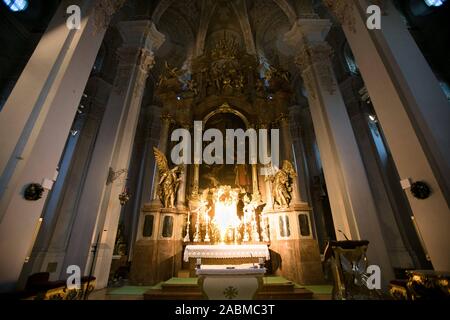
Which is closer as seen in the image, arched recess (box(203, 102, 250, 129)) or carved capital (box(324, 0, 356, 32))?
carved capital (box(324, 0, 356, 32))

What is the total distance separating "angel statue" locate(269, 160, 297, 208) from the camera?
24.3ft

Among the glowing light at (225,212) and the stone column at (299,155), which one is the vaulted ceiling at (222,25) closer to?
the stone column at (299,155)

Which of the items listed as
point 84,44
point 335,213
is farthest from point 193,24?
point 335,213

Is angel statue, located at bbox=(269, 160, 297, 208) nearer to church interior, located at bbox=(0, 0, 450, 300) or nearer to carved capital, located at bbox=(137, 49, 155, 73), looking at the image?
church interior, located at bbox=(0, 0, 450, 300)

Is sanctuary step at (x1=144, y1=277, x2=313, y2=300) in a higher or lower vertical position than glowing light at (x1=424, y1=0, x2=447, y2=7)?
lower

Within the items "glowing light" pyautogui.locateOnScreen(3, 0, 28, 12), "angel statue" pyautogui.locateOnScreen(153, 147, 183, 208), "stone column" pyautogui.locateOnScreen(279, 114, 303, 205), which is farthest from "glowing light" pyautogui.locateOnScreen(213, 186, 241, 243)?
"glowing light" pyautogui.locateOnScreen(3, 0, 28, 12)

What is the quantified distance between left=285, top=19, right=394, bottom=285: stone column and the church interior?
52 mm

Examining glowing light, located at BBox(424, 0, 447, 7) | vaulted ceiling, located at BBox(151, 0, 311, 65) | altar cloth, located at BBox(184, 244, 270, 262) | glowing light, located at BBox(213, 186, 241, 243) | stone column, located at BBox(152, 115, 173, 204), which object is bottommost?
altar cloth, located at BBox(184, 244, 270, 262)

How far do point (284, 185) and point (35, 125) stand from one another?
6925 mm

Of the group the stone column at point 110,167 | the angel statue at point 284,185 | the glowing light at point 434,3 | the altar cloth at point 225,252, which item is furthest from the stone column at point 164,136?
the glowing light at point 434,3

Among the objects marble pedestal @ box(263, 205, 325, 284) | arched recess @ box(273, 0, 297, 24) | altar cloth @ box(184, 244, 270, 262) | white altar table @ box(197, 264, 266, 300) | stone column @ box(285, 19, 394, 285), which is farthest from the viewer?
arched recess @ box(273, 0, 297, 24)

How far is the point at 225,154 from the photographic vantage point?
908cm

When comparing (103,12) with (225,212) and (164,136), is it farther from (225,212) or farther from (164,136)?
(225,212)

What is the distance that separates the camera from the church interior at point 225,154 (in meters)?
3.47
